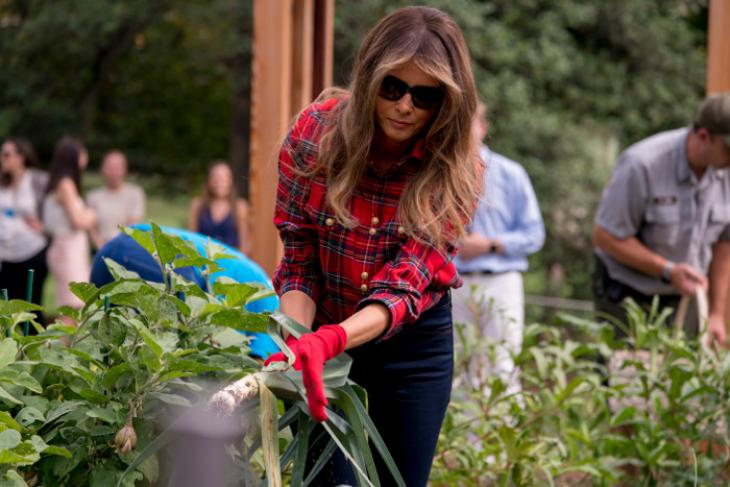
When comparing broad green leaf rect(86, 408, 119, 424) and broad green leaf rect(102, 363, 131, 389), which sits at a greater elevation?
broad green leaf rect(102, 363, 131, 389)

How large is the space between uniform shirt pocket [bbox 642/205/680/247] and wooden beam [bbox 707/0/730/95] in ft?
1.92

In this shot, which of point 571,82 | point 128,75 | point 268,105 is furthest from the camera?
point 128,75

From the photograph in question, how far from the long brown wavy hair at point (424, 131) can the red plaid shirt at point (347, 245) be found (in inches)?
1.3

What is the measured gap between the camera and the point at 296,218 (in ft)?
8.71

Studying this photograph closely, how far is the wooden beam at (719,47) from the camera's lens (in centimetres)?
509

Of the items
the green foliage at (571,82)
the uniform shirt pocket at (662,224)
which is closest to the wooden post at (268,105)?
the uniform shirt pocket at (662,224)

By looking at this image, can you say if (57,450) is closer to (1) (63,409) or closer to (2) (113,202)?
(1) (63,409)

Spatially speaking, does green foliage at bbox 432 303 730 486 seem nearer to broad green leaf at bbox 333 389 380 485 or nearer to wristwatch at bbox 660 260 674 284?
wristwatch at bbox 660 260 674 284

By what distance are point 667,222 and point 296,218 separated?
2798 mm

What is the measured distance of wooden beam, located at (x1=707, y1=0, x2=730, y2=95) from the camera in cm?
509

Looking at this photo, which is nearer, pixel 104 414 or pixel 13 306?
pixel 104 414

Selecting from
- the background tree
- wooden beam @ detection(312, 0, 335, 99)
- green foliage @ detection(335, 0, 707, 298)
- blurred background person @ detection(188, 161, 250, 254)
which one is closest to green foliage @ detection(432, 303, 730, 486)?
wooden beam @ detection(312, 0, 335, 99)

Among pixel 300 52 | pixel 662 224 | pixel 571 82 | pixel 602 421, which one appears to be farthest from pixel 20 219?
pixel 571 82

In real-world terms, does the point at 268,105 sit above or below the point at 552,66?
above
